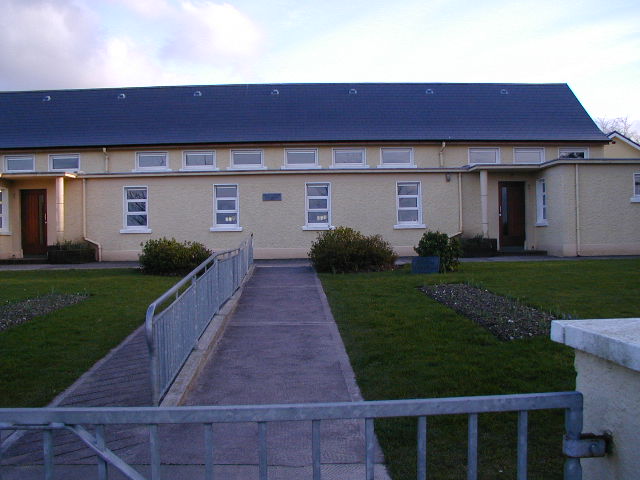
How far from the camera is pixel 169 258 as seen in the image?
16.6 m

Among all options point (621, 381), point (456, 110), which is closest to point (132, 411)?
point (621, 381)

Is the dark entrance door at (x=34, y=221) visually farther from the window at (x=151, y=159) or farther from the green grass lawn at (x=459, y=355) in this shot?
the green grass lawn at (x=459, y=355)

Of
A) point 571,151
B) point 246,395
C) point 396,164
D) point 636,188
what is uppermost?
point 571,151

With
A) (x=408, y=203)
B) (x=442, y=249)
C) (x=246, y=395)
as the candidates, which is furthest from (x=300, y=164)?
(x=246, y=395)

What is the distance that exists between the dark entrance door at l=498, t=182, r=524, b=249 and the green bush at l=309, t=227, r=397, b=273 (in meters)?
8.73

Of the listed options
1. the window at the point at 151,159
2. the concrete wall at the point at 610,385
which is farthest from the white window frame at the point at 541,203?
the concrete wall at the point at 610,385

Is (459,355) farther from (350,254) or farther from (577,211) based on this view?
(577,211)

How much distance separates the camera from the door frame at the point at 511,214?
23.7 m

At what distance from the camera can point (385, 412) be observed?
2314 mm

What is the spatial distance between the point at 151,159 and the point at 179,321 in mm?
21263

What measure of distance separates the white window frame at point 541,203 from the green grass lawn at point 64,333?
14.2 meters

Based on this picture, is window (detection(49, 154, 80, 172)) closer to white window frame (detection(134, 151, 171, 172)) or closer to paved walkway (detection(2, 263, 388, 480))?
white window frame (detection(134, 151, 171, 172))

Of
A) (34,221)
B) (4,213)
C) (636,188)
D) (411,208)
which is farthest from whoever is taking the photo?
(34,221)

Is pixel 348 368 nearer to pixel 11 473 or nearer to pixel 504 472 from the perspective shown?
pixel 504 472
